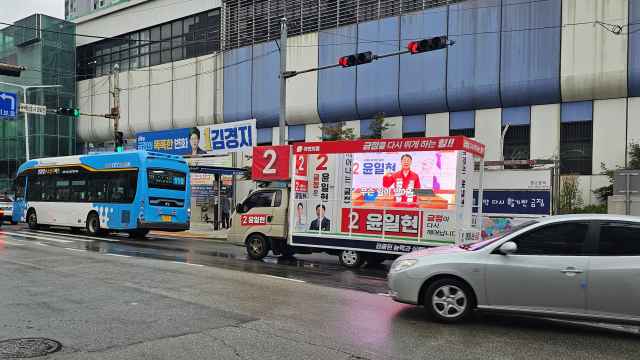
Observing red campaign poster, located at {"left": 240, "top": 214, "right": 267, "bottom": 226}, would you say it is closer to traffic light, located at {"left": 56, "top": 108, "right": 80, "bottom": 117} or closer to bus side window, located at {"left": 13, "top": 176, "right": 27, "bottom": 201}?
bus side window, located at {"left": 13, "top": 176, "right": 27, "bottom": 201}

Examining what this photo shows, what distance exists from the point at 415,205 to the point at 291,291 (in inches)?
165

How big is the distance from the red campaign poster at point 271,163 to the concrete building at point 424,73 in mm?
14616

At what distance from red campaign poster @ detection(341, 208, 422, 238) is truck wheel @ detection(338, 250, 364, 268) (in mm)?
566

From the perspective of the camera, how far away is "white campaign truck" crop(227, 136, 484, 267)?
37.6ft

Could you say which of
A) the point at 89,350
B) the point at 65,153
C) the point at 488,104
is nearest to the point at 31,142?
the point at 65,153

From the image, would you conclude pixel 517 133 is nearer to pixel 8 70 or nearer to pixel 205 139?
pixel 205 139

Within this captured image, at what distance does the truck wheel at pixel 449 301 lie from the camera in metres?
6.93

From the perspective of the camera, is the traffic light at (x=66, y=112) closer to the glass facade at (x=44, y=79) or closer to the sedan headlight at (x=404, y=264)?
the glass facade at (x=44, y=79)

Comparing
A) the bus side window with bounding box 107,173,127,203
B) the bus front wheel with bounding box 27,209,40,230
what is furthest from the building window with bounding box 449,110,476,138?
the bus front wheel with bounding box 27,209,40,230

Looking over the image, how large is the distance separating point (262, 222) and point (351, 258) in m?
2.61

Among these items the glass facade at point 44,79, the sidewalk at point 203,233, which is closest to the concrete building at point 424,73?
the sidewalk at point 203,233

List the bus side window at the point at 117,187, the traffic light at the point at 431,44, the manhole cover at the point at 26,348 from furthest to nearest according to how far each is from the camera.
→ the bus side window at the point at 117,187 → the traffic light at the point at 431,44 → the manhole cover at the point at 26,348

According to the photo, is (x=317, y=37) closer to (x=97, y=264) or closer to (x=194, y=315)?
(x=97, y=264)

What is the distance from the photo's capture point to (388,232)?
11945mm
